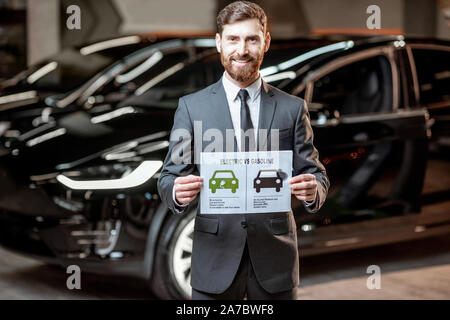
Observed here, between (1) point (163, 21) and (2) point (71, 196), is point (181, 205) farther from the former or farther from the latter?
(1) point (163, 21)

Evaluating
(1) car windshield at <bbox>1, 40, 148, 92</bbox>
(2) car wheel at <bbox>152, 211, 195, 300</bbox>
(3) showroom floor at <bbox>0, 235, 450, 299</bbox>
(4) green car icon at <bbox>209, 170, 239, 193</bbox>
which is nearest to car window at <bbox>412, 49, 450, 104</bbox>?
(3) showroom floor at <bbox>0, 235, 450, 299</bbox>

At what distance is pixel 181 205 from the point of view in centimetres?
235

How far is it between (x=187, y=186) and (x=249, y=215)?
0.27 m

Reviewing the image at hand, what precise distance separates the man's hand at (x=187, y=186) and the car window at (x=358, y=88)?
221 centimetres

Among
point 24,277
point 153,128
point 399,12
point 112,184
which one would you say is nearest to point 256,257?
point 112,184

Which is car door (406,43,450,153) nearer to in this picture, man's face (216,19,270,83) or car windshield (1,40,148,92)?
car windshield (1,40,148,92)

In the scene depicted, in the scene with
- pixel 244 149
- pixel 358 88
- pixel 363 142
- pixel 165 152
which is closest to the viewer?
pixel 244 149

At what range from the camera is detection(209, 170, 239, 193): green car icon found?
2.32m

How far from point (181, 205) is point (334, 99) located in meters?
2.37

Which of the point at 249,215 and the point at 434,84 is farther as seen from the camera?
the point at 434,84

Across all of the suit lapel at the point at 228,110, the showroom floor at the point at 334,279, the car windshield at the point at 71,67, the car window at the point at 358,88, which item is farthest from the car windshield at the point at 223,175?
the car windshield at the point at 71,67

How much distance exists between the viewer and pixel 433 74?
508 cm

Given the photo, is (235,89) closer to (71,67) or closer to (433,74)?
(433,74)

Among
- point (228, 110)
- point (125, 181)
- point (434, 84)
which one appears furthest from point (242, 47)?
point (434, 84)
